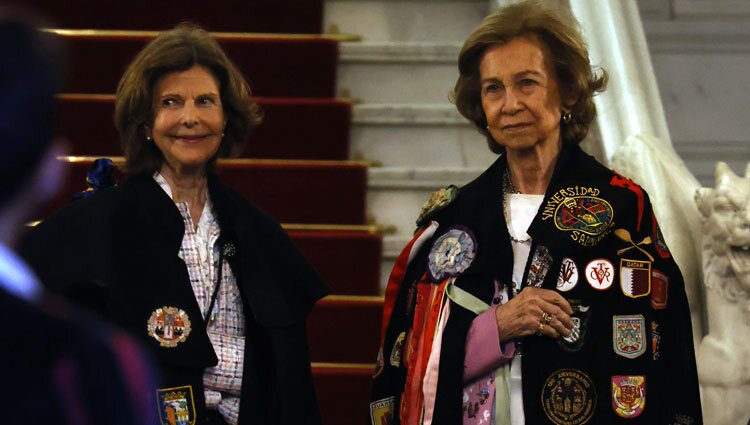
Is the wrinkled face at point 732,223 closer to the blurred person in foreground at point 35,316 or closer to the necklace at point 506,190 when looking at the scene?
the necklace at point 506,190

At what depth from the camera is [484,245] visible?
2.85 meters

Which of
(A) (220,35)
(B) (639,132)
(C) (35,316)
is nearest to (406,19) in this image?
(A) (220,35)

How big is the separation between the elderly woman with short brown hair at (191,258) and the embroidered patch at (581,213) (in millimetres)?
600

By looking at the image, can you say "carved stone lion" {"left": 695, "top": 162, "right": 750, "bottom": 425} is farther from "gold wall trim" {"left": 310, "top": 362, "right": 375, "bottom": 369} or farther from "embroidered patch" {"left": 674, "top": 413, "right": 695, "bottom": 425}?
"gold wall trim" {"left": 310, "top": 362, "right": 375, "bottom": 369}

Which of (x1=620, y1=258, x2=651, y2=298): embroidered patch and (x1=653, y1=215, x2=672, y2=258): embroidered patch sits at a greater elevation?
(x1=653, y1=215, x2=672, y2=258): embroidered patch

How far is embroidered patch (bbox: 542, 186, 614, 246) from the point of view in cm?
281

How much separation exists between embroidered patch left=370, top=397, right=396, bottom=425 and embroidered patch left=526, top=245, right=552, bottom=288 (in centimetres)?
43

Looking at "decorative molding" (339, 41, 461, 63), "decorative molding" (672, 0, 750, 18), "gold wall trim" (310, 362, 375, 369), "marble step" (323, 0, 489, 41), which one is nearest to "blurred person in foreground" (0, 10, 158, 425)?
"gold wall trim" (310, 362, 375, 369)

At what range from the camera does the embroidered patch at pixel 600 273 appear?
2.78m

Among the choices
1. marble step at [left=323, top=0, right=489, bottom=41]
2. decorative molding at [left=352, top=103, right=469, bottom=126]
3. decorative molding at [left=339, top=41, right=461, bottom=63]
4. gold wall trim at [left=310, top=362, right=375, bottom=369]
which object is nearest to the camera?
gold wall trim at [left=310, top=362, right=375, bottom=369]

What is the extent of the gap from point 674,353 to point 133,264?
3.83 ft

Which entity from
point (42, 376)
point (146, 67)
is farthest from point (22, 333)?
point (146, 67)

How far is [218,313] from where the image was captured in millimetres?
2883

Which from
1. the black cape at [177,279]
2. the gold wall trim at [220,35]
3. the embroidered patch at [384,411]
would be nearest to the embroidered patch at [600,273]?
the embroidered patch at [384,411]
